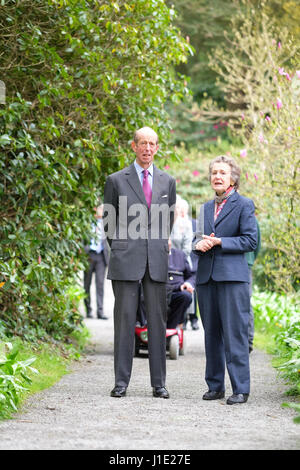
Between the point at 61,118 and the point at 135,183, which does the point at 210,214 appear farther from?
the point at 61,118

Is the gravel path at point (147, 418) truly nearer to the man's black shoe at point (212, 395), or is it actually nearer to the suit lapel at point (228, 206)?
the man's black shoe at point (212, 395)

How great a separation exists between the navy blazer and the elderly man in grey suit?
0.36 m

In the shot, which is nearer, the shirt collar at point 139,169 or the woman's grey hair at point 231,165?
the woman's grey hair at point 231,165

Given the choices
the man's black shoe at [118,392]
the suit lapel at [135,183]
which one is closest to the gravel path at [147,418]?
the man's black shoe at [118,392]

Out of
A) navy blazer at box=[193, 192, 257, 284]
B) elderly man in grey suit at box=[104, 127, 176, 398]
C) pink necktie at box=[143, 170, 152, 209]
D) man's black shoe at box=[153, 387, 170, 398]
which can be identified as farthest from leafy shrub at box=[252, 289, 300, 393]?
pink necktie at box=[143, 170, 152, 209]

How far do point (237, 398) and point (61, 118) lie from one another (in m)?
3.29

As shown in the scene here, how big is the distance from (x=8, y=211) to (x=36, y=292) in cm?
89

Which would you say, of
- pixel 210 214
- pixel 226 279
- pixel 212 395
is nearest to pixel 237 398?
pixel 212 395

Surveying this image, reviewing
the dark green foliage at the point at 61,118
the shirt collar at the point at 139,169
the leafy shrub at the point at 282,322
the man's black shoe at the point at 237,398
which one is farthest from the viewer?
the dark green foliage at the point at 61,118

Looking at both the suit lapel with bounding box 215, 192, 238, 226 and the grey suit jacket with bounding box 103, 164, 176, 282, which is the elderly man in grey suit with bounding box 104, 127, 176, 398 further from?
the suit lapel with bounding box 215, 192, 238, 226

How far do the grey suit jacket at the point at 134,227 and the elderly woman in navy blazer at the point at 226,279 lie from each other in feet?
1.06

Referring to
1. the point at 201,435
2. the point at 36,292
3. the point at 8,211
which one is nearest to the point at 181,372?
the point at 36,292

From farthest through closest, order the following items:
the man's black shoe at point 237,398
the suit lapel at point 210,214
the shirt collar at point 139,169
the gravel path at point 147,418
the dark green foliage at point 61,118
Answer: the dark green foliage at point 61,118 < the shirt collar at point 139,169 < the suit lapel at point 210,214 < the man's black shoe at point 237,398 < the gravel path at point 147,418

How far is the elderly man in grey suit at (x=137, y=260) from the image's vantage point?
6508 millimetres
